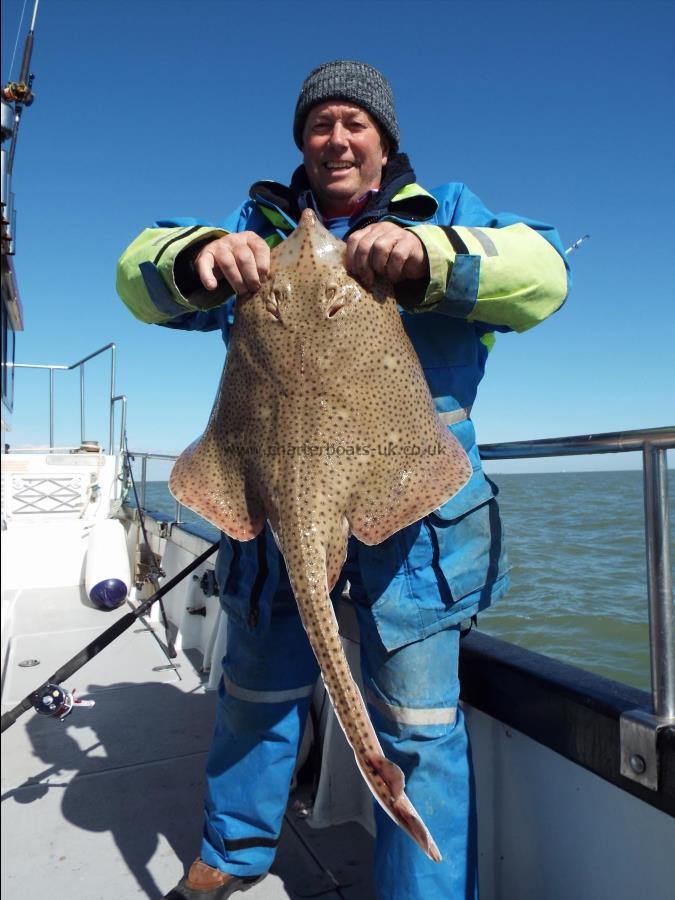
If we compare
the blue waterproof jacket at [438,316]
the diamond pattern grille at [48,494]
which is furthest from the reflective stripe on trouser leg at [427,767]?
the diamond pattern grille at [48,494]

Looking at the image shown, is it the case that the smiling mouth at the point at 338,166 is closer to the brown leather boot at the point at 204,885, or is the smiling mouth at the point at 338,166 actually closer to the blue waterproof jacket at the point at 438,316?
the blue waterproof jacket at the point at 438,316

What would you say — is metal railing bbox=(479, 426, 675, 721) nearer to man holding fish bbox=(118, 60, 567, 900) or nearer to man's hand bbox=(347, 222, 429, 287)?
man holding fish bbox=(118, 60, 567, 900)

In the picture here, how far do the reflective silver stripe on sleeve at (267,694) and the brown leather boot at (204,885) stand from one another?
0.64m

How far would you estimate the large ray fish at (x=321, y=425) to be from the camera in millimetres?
1800

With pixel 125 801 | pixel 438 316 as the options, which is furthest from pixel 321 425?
pixel 125 801

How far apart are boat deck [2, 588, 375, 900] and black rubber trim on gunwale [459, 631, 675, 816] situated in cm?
101

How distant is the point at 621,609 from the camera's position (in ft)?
37.4

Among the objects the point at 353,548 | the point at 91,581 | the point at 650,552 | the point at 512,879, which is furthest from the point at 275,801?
the point at 91,581

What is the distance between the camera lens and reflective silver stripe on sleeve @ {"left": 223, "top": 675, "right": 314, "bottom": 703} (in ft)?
7.81

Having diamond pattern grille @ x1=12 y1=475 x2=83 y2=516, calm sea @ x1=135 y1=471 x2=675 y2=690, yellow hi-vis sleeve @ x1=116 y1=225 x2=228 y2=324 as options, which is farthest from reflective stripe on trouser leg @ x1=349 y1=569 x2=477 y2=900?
diamond pattern grille @ x1=12 y1=475 x2=83 y2=516

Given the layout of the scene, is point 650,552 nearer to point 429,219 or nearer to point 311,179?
point 429,219

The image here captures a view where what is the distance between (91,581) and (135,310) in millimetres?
5084

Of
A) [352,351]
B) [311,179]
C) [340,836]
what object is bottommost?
[340,836]

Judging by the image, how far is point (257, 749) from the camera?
2.39 m
